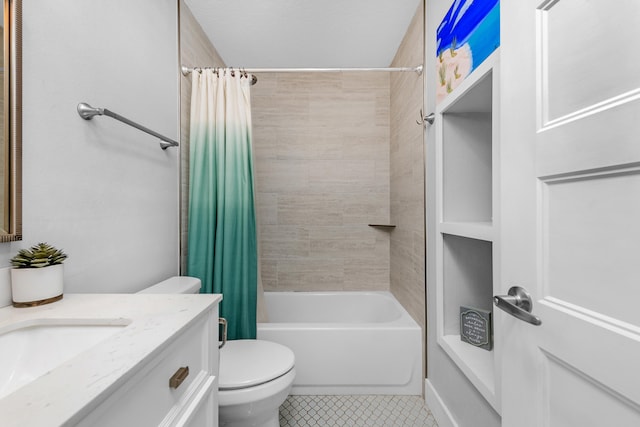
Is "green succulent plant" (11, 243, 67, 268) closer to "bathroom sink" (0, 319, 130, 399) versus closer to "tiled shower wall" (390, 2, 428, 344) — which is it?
"bathroom sink" (0, 319, 130, 399)

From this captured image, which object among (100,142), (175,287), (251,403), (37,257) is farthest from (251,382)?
(100,142)

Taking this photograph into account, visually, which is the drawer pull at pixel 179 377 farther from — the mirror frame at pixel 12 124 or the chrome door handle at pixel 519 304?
the chrome door handle at pixel 519 304

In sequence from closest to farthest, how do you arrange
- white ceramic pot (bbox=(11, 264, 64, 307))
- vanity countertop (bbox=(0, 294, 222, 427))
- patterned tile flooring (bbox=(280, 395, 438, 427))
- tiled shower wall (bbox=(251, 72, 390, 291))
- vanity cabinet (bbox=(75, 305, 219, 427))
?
1. vanity countertop (bbox=(0, 294, 222, 427))
2. vanity cabinet (bbox=(75, 305, 219, 427))
3. white ceramic pot (bbox=(11, 264, 64, 307))
4. patterned tile flooring (bbox=(280, 395, 438, 427))
5. tiled shower wall (bbox=(251, 72, 390, 291))

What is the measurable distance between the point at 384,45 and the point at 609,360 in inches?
88.4

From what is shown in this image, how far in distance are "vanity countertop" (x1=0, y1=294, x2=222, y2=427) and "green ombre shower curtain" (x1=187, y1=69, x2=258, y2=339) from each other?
0.83 meters

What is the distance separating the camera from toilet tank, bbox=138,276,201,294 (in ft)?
4.49

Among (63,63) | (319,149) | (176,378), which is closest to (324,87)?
(319,149)

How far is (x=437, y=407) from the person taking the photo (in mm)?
1584

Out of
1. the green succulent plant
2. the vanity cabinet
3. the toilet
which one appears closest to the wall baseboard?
the toilet

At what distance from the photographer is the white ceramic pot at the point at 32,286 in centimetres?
80

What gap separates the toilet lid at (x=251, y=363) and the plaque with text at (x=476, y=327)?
0.81m

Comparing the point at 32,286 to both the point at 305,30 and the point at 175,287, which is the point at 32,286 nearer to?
the point at 175,287

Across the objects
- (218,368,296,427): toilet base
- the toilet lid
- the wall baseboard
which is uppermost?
the toilet lid

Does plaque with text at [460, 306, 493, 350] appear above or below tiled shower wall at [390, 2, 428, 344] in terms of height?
below
